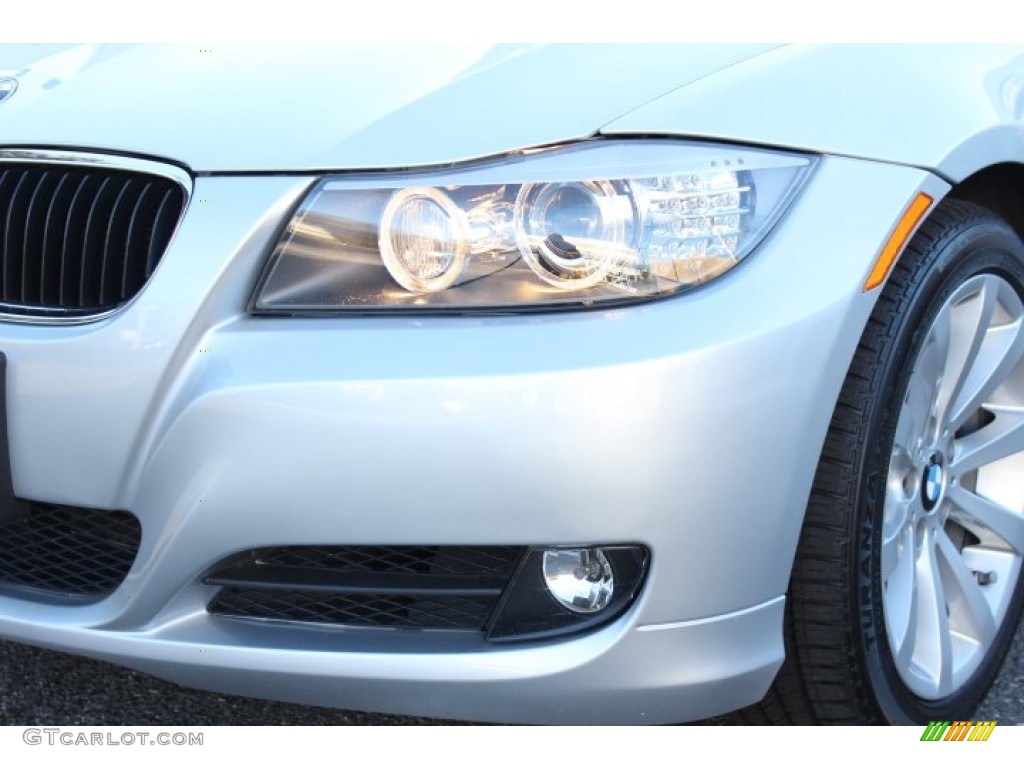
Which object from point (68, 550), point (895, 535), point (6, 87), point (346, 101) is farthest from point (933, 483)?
point (6, 87)

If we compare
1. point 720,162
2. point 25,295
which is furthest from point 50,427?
A: point 720,162

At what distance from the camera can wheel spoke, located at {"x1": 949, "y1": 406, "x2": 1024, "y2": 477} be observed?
251cm

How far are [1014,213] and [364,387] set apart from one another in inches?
A: 53.3

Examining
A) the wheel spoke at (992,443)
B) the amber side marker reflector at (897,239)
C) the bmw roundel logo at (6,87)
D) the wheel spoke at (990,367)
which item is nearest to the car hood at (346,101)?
the bmw roundel logo at (6,87)

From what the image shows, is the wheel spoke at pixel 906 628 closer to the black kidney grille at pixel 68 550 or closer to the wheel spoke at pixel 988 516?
the wheel spoke at pixel 988 516

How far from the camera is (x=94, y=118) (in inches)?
82.9

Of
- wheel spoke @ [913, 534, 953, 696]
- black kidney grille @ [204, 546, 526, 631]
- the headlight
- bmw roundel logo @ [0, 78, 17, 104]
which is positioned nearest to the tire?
wheel spoke @ [913, 534, 953, 696]

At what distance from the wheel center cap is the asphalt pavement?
0.43 metres

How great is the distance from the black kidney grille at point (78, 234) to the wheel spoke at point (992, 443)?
1418 mm

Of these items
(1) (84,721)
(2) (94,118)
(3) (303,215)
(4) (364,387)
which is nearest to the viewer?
(4) (364,387)

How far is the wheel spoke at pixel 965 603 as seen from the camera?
2520 mm

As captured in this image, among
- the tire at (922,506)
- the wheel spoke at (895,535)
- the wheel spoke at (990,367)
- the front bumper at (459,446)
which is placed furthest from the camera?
the wheel spoke at (990,367)

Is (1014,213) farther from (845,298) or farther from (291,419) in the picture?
(291,419)

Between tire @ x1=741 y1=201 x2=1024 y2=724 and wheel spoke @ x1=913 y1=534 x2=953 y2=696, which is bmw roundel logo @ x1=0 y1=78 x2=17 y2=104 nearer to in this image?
tire @ x1=741 y1=201 x2=1024 y2=724
